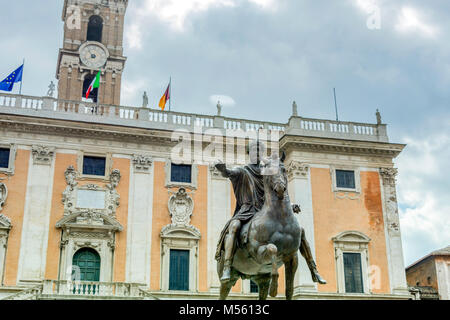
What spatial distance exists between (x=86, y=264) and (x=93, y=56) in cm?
1552

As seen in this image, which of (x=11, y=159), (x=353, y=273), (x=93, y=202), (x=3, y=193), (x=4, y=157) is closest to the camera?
(x=3, y=193)

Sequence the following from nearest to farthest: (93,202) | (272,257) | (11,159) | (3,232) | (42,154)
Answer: (272,257) → (3,232) → (11,159) → (93,202) → (42,154)

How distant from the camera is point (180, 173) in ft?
90.6

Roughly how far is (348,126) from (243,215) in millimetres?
22230

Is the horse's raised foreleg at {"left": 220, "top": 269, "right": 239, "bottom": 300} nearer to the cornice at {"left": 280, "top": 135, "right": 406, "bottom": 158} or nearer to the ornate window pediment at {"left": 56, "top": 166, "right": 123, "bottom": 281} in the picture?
the ornate window pediment at {"left": 56, "top": 166, "right": 123, "bottom": 281}

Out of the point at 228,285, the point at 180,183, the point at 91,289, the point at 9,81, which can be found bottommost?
the point at 228,285

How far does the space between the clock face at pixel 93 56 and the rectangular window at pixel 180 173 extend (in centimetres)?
1178

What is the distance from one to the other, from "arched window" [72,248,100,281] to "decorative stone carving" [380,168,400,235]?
1374 centimetres

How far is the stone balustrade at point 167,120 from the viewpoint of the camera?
2708 centimetres

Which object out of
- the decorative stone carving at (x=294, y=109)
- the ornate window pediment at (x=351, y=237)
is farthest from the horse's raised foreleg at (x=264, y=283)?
the decorative stone carving at (x=294, y=109)

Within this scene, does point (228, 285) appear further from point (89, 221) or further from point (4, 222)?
point (4, 222)

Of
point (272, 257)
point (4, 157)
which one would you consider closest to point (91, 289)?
point (4, 157)

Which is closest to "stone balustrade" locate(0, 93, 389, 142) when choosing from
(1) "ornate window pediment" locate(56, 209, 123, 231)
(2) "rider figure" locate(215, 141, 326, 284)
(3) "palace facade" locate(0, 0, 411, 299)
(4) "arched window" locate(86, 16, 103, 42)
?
(3) "palace facade" locate(0, 0, 411, 299)
